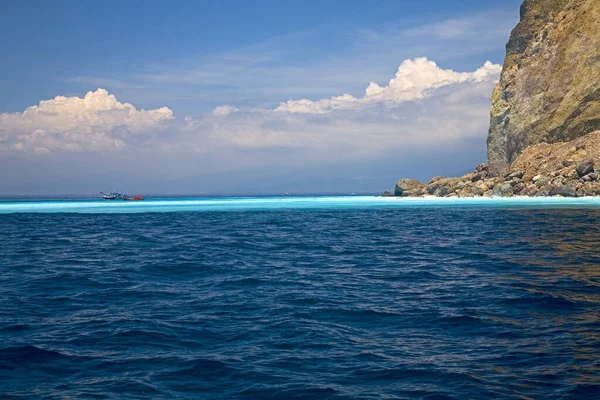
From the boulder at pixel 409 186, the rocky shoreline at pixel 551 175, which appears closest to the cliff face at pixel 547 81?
the rocky shoreline at pixel 551 175

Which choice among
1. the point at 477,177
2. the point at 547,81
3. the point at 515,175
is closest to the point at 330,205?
the point at 515,175

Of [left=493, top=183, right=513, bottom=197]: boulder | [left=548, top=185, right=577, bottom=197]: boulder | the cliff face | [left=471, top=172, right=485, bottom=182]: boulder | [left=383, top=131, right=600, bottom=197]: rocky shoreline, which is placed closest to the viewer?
[left=548, top=185, right=577, bottom=197]: boulder

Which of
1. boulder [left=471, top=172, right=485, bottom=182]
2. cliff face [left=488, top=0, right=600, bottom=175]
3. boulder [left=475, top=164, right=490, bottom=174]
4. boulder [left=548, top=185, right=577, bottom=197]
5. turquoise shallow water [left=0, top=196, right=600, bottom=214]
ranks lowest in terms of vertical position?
turquoise shallow water [left=0, top=196, right=600, bottom=214]

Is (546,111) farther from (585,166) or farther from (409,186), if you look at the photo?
(409,186)

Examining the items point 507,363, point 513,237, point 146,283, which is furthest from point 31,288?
point 513,237

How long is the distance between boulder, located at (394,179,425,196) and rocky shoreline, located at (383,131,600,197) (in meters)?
15.6

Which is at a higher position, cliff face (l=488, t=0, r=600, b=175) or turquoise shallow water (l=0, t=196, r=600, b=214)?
cliff face (l=488, t=0, r=600, b=175)

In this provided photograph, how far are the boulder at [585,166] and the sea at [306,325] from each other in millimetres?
52939

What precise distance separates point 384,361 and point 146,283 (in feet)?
33.4

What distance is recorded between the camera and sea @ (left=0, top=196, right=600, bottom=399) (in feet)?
27.0

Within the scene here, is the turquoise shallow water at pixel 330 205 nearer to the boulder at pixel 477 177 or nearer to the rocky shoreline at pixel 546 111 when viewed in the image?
the rocky shoreline at pixel 546 111

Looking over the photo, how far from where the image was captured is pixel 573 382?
796 centimetres

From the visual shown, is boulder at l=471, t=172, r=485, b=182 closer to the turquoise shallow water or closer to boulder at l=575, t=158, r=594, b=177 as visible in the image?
the turquoise shallow water

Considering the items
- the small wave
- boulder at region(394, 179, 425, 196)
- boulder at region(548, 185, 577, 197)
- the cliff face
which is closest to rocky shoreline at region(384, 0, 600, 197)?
the cliff face
